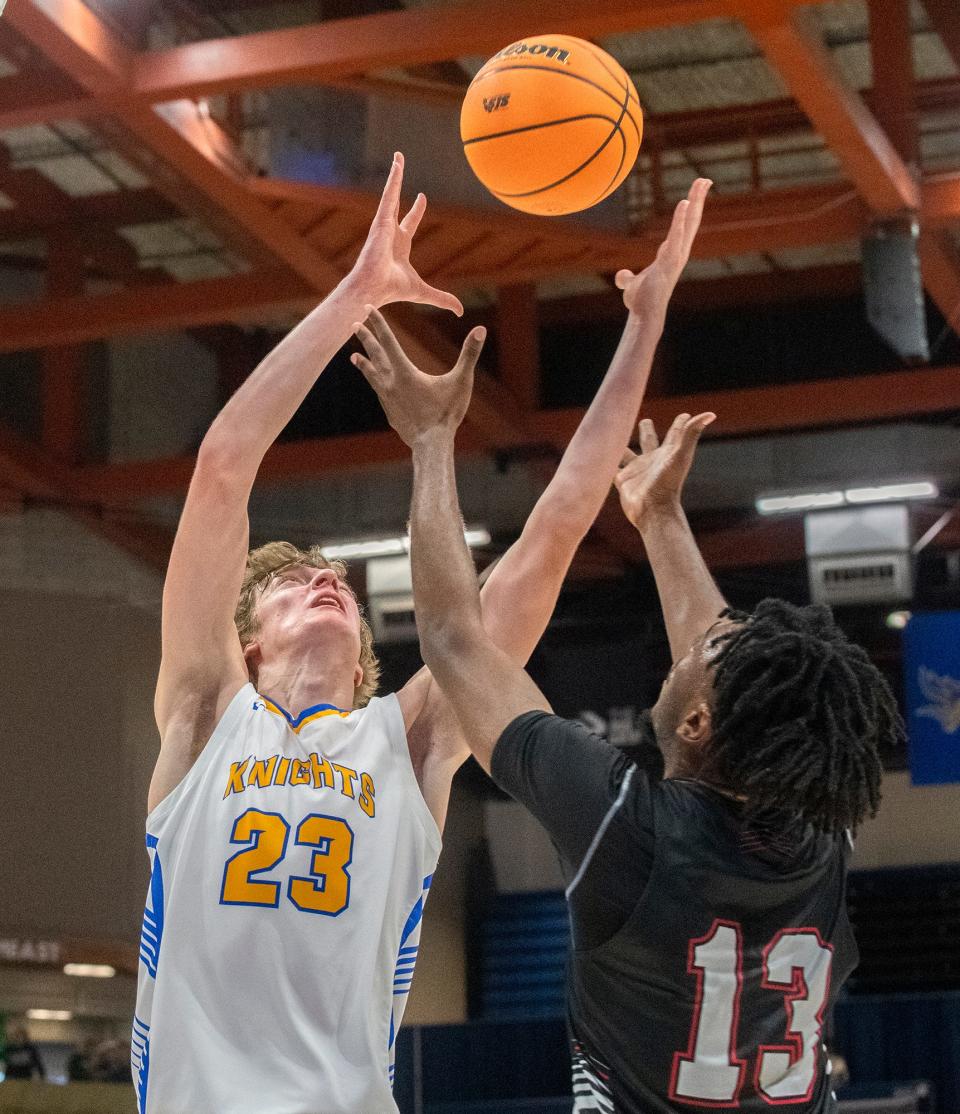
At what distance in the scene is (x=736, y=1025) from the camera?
2.65 m

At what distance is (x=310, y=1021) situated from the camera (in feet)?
9.93

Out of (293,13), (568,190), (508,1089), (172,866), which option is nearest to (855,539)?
(508,1089)

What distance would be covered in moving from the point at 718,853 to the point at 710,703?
234 mm

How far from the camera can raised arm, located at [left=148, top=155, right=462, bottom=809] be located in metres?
3.33

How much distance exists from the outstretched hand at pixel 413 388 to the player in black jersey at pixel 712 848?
0.50 m

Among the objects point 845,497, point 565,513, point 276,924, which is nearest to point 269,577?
point 565,513

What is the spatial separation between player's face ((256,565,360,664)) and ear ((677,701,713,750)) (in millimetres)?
946

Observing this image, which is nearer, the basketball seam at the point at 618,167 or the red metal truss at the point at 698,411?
the basketball seam at the point at 618,167

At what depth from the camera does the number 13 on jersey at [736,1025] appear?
2619 mm

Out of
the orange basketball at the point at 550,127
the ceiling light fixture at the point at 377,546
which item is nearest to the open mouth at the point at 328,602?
the orange basketball at the point at 550,127

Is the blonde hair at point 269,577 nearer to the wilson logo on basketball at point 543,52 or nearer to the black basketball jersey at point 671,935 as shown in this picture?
the black basketball jersey at point 671,935

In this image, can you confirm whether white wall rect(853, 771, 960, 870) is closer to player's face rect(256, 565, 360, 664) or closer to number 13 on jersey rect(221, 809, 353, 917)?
player's face rect(256, 565, 360, 664)

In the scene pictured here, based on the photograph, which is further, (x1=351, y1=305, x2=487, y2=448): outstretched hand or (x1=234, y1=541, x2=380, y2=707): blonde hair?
(x1=234, y1=541, x2=380, y2=707): blonde hair

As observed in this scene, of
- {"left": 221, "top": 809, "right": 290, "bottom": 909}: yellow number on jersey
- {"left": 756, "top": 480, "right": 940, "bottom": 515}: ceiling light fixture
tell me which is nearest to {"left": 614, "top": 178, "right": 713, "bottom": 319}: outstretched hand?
{"left": 221, "top": 809, "right": 290, "bottom": 909}: yellow number on jersey
